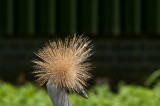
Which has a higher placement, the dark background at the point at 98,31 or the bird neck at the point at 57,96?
the bird neck at the point at 57,96

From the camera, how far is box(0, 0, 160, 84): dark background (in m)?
6.92

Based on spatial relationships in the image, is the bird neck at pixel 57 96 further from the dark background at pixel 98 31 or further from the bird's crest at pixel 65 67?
the dark background at pixel 98 31

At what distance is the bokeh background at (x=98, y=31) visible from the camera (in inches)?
272

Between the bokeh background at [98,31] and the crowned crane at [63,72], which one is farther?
the bokeh background at [98,31]

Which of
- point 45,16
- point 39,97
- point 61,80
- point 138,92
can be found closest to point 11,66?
point 45,16

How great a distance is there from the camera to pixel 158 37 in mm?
7039

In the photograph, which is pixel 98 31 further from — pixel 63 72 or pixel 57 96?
pixel 57 96

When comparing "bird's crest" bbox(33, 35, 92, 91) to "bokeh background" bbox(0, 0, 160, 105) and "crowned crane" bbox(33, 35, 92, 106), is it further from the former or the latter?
"bokeh background" bbox(0, 0, 160, 105)

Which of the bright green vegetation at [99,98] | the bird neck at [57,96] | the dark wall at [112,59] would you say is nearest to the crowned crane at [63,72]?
the bird neck at [57,96]

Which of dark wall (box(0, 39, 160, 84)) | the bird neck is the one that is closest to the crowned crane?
the bird neck

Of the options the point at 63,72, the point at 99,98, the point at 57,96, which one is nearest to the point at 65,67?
the point at 63,72

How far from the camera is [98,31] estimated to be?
22.7 ft

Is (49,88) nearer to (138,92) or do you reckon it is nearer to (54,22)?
(138,92)

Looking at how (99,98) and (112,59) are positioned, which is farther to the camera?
(112,59)
